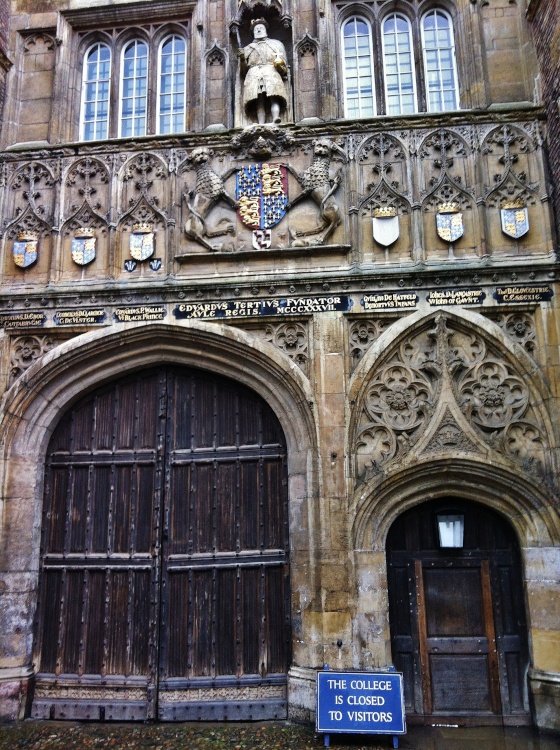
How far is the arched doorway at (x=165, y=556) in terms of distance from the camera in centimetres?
835

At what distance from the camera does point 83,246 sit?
9.38 metres

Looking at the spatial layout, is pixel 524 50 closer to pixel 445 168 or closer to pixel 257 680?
pixel 445 168

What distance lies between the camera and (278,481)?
28.6ft

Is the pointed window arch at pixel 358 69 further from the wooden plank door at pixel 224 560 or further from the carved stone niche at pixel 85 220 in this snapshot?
the wooden plank door at pixel 224 560

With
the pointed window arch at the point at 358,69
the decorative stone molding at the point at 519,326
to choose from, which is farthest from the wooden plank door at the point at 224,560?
the pointed window arch at the point at 358,69

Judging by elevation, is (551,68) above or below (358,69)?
below

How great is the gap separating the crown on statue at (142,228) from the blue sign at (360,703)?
6.23 m

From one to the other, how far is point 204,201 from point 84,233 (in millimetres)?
1805

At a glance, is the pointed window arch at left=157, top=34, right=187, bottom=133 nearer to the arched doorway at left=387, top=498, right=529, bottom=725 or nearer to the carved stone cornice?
the carved stone cornice

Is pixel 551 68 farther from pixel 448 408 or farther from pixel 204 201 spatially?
pixel 204 201

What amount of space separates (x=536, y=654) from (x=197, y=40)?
9833mm

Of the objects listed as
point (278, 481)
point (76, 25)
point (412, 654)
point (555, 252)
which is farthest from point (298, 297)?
point (76, 25)

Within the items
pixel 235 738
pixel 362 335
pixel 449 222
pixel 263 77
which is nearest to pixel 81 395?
pixel 362 335

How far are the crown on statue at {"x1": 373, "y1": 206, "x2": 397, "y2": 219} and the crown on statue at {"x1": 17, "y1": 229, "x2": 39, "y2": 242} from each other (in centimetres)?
487
